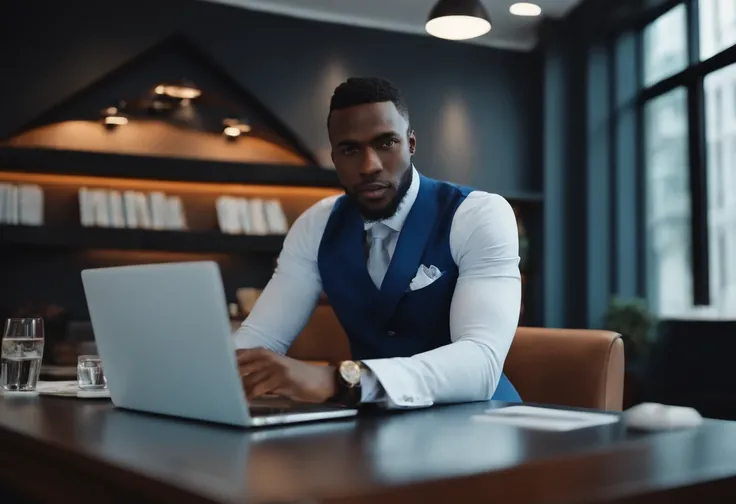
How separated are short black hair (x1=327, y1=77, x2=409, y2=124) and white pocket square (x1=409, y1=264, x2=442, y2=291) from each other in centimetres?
34

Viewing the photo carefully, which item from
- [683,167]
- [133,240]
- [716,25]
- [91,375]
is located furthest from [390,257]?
[716,25]

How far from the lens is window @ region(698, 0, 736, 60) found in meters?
5.51

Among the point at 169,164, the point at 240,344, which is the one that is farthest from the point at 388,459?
the point at 169,164

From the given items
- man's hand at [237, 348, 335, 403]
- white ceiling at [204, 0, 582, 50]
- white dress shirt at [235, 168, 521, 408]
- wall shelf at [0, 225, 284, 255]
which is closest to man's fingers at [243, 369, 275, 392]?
man's hand at [237, 348, 335, 403]

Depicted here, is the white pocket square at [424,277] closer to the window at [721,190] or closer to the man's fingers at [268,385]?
the man's fingers at [268,385]

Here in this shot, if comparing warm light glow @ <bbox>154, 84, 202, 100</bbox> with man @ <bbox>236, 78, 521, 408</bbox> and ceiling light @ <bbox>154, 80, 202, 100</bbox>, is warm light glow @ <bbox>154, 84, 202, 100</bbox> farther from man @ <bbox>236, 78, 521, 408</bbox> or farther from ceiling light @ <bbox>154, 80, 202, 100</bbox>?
man @ <bbox>236, 78, 521, 408</bbox>

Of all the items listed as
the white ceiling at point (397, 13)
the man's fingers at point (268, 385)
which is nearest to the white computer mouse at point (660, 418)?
the man's fingers at point (268, 385)

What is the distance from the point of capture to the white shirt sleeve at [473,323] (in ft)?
4.22

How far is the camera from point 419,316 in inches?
70.8

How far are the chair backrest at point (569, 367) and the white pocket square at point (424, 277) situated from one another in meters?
0.21

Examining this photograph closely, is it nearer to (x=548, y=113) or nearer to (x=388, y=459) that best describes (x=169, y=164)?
(x=548, y=113)

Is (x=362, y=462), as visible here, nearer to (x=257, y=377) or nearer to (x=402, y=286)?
(x=257, y=377)

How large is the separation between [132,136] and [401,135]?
437cm

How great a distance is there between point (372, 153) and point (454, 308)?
0.38 meters
